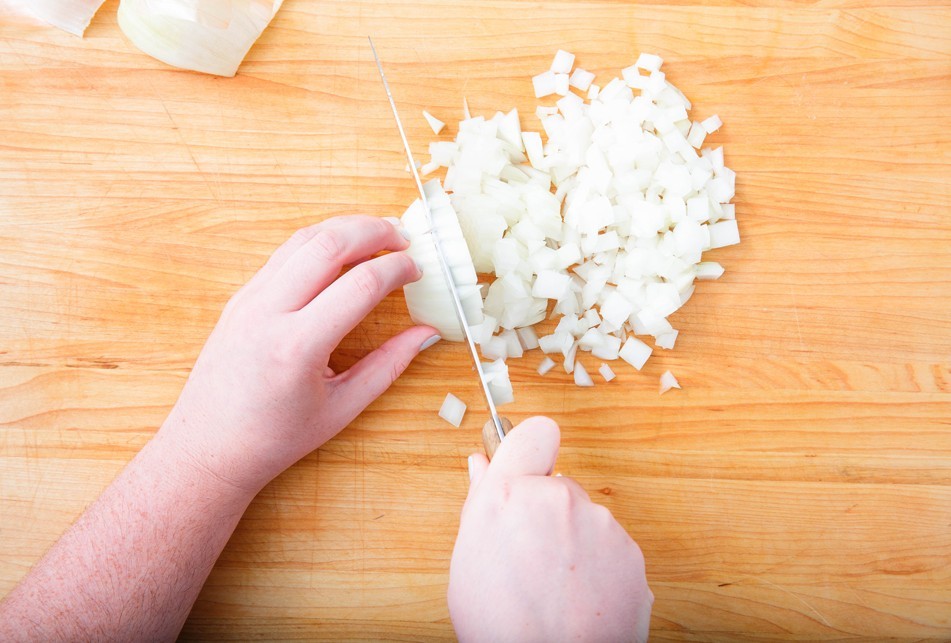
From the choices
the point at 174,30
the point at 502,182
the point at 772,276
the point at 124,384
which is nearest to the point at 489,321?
the point at 502,182

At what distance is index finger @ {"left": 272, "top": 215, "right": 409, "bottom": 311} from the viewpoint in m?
0.98

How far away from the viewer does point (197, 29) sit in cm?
112

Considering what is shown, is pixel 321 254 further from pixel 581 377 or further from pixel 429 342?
pixel 581 377

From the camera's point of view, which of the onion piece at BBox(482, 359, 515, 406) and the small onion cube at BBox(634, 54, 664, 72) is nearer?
the onion piece at BBox(482, 359, 515, 406)

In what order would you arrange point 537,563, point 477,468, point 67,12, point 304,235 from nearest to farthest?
point 537,563, point 477,468, point 304,235, point 67,12

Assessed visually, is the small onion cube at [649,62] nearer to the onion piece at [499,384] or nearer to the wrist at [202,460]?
the onion piece at [499,384]

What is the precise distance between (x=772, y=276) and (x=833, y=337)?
5.7 inches

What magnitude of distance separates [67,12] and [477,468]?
3.38 feet

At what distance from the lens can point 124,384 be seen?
1107mm

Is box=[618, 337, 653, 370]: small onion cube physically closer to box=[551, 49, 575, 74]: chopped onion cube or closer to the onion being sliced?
the onion being sliced

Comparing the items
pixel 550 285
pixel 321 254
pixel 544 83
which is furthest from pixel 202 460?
pixel 544 83

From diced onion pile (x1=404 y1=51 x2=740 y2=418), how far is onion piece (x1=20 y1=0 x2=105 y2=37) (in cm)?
61

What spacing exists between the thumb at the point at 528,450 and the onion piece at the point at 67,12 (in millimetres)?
1020

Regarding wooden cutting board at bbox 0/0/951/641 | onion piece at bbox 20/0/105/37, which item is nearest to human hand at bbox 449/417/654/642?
wooden cutting board at bbox 0/0/951/641
